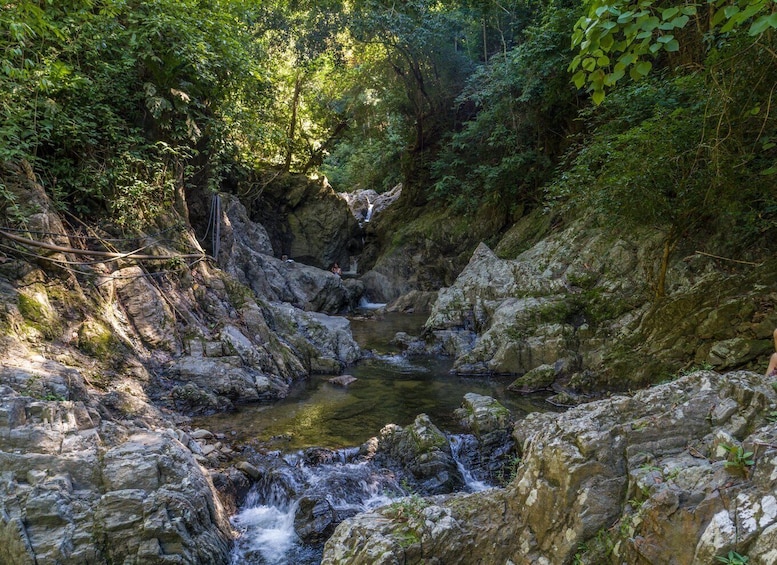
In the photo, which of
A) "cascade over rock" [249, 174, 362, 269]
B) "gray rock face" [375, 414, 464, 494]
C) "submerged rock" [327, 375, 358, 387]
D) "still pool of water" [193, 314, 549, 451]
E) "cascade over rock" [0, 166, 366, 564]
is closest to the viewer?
"cascade over rock" [0, 166, 366, 564]

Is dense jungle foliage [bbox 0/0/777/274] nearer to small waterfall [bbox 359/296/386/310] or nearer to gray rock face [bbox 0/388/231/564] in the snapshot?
gray rock face [bbox 0/388/231/564]

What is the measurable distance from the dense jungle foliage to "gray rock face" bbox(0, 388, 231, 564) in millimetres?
3928

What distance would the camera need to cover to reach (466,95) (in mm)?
18562

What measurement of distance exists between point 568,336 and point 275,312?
23.4 ft

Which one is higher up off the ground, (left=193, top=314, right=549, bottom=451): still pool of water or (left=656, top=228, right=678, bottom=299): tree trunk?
(left=656, top=228, right=678, bottom=299): tree trunk

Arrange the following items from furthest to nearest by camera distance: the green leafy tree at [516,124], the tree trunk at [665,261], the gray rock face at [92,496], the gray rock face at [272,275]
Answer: the gray rock face at [272,275], the green leafy tree at [516,124], the tree trunk at [665,261], the gray rock face at [92,496]

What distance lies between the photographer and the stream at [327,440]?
570 centimetres

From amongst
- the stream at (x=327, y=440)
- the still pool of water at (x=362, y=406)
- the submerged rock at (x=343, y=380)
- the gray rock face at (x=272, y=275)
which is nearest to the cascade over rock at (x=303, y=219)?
the gray rock face at (x=272, y=275)

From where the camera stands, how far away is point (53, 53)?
29.1ft

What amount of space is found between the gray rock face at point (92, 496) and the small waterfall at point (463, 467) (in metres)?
3.20

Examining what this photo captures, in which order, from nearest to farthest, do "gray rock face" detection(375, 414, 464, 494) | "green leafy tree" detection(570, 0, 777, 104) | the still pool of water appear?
"green leafy tree" detection(570, 0, 777, 104), "gray rock face" detection(375, 414, 464, 494), the still pool of water

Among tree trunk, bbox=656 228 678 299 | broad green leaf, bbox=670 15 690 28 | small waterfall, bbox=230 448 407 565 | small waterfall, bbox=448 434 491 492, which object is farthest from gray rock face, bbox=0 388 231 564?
tree trunk, bbox=656 228 678 299

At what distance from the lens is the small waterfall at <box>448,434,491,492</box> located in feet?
22.1

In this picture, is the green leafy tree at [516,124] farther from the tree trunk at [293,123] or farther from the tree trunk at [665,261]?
the tree trunk at [293,123]
